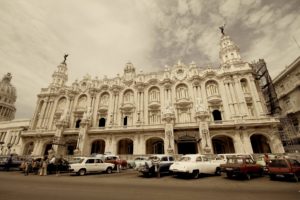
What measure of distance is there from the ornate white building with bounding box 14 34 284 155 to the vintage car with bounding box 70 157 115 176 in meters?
10.4

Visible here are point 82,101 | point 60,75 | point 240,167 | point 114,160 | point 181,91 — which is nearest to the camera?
point 240,167

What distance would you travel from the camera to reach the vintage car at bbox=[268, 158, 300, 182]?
10141 mm

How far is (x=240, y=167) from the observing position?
1066 cm

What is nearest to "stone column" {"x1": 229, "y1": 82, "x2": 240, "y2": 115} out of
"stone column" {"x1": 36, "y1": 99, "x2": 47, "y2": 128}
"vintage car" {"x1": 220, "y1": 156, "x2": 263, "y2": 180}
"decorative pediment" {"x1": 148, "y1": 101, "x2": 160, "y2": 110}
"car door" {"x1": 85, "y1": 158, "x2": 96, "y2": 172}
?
"decorative pediment" {"x1": 148, "y1": 101, "x2": 160, "y2": 110}

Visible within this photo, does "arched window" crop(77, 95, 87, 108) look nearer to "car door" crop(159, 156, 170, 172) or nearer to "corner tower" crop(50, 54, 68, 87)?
"corner tower" crop(50, 54, 68, 87)

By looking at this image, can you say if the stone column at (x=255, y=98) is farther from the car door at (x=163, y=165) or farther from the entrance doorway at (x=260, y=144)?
the car door at (x=163, y=165)

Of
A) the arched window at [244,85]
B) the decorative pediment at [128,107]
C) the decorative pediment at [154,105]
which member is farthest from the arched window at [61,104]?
the arched window at [244,85]

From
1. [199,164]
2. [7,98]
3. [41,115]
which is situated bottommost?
[199,164]

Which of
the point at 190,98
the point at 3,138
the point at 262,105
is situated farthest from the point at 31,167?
the point at 3,138

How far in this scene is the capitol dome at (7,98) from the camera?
6838 centimetres

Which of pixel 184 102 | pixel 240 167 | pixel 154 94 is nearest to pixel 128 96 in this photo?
pixel 154 94

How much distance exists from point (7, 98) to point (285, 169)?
3785 inches

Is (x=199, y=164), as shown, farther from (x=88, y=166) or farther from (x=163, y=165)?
(x=88, y=166)

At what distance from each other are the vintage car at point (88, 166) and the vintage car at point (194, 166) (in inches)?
284
